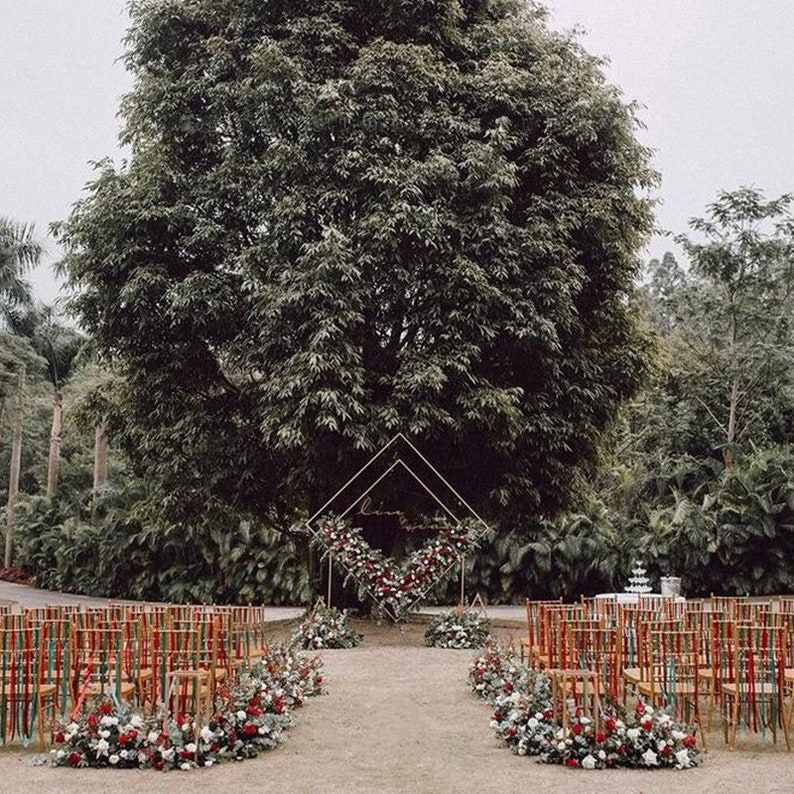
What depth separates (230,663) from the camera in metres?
9.98

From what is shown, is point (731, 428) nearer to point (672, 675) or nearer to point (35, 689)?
point (672, 675)

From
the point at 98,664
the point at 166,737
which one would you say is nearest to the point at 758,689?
the point at 166,737

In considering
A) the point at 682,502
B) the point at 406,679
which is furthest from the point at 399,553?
the point at 682,502

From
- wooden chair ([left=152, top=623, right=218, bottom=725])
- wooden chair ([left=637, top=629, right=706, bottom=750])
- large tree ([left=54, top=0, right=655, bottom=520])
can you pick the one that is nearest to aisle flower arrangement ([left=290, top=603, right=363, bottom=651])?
large tree ([left=54, top=0, right=655, bottom=520])

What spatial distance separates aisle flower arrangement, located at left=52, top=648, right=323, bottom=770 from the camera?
7918 mm

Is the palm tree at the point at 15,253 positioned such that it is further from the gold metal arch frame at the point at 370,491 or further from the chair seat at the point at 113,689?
the chair seat at the point at 113,689

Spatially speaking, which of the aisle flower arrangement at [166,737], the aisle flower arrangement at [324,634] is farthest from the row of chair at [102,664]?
the aisle flower arrangement at [324,634]

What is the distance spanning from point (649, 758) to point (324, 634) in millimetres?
9556

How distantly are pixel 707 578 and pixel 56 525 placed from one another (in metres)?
19.4

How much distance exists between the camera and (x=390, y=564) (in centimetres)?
1852

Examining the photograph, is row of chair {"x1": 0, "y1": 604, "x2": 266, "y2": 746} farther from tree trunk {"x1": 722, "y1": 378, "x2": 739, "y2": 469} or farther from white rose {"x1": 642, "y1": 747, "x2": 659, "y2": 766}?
tree trunk {"x1": 722, "y1": 378, "x2": 739, "y2": 469}

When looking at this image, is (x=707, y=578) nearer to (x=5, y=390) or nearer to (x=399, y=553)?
(x=399, y=553)

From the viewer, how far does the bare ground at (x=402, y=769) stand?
7.35 metres

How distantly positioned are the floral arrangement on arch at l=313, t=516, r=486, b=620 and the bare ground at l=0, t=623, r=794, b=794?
7.02 meters
